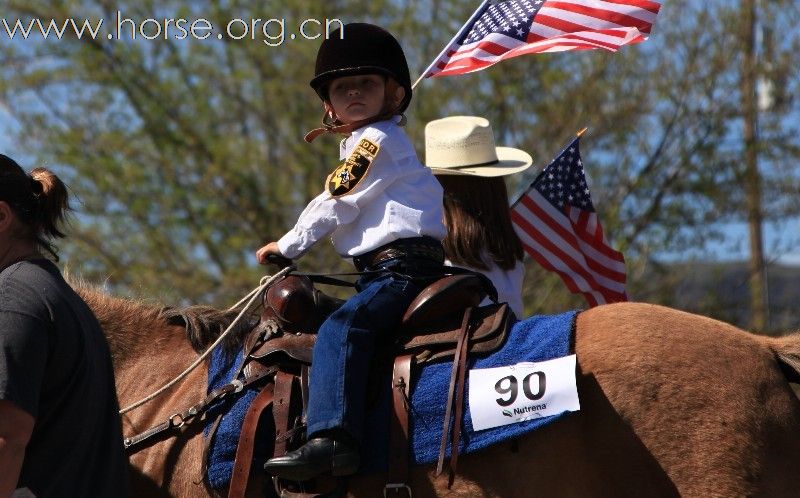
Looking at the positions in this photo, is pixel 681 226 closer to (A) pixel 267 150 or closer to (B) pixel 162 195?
(A) pixel 267 150

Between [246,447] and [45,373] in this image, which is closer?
[45,373]

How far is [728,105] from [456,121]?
669 centimetres

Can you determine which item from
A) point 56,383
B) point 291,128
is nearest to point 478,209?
point 56,383

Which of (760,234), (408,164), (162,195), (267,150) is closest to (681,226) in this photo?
(760,234)

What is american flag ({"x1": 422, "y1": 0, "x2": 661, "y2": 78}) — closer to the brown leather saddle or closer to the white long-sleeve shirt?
the white long-sleeve shirt

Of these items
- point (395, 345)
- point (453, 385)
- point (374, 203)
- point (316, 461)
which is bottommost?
point (316, 461)

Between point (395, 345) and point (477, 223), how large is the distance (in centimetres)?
152

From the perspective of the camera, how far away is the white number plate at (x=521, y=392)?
12.4 ft

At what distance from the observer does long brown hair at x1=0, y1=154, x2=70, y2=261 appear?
364 centimetres

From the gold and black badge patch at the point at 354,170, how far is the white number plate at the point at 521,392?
0.84 metres

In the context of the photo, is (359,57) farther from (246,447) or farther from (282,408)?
(246,447)

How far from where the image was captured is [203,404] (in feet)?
14.0

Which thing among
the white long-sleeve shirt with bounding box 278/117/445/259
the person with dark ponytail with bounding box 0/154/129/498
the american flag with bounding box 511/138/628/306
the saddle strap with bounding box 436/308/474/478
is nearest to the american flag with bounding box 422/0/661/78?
the american flag with bounding box 511/138/628/306

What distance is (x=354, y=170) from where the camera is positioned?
14.0 ft
